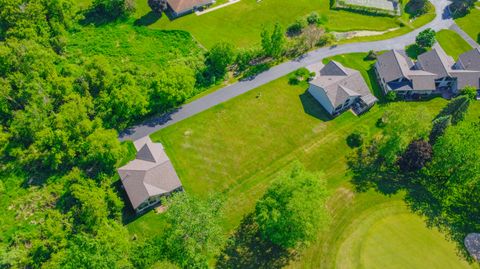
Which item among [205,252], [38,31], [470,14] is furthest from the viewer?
[470,14]

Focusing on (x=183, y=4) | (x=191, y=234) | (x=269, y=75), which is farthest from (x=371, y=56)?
(x=191, y=234)

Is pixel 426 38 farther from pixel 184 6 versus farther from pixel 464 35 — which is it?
pixel 184 6

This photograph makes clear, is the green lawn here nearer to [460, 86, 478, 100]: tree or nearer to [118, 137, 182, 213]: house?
[460, 86, 478, 100]: tree

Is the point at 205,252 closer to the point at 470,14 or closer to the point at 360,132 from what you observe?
the point at 360,132

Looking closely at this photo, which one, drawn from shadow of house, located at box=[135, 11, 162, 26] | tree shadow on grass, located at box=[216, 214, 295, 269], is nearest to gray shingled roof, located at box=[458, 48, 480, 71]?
tree shadow on grass, located at box=[216, 214, 295, 269]

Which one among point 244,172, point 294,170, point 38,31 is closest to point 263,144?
point 244,172

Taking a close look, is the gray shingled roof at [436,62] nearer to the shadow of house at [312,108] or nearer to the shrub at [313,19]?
the shadow of house at [312,108]
